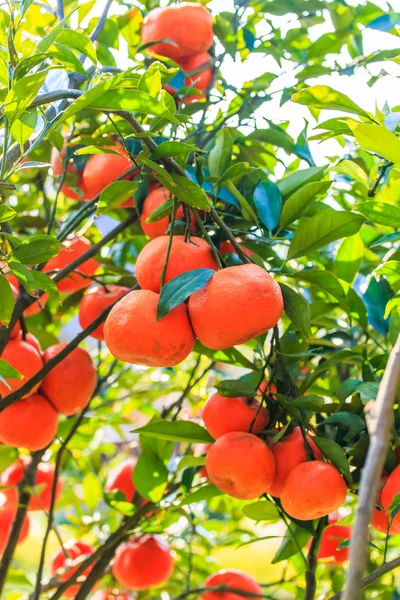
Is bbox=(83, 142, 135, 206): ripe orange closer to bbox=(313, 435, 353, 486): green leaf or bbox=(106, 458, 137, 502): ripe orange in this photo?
bbox=(313, 435, 353, 486): green leaf

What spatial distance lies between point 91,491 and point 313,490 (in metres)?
0.86

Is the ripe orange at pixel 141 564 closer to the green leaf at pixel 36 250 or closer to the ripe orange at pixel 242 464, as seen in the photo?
the ripe orange at pixel 242 464

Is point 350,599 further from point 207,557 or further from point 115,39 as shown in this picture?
point 207,557

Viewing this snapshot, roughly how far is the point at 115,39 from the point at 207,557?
1046mm

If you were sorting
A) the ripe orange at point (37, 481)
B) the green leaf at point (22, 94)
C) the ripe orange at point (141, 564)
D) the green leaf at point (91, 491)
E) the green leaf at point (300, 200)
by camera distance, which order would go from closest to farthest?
the green leaf at point (22, 94)
the green leaf at point (300, 200)
the ripe orange at point (141, 564)
the ripe orange at point (37, 481)
the green leaf at point (91, 491)

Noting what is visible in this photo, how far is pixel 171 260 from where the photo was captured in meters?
0.66

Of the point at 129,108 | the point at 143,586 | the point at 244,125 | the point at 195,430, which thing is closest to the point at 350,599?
the point at 129,108

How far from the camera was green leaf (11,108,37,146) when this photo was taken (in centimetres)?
58

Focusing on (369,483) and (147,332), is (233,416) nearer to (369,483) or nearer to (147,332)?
(147,332)

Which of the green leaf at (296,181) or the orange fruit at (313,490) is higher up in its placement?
the green leaf at (296,181)

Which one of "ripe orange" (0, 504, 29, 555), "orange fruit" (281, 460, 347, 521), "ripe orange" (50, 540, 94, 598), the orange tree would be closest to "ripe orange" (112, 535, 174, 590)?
the orange tree

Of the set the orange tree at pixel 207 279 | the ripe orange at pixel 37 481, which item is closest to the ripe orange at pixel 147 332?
the orange tree at pixel 207 279

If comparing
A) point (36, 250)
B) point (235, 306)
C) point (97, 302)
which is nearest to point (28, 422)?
point (97, 302)

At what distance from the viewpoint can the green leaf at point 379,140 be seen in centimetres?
55
